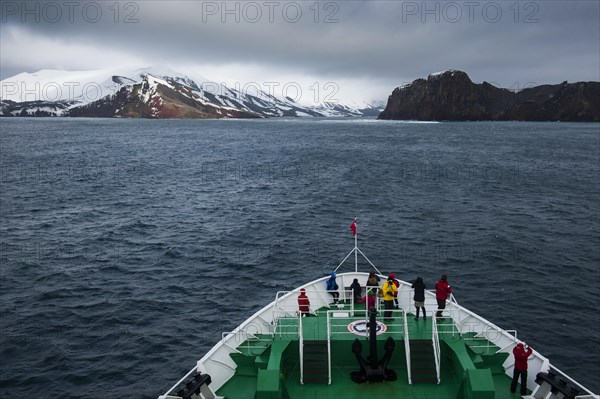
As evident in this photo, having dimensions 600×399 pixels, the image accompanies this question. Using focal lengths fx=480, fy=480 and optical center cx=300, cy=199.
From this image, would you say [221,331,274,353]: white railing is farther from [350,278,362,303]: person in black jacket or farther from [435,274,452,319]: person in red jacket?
[435,274,452,319]: person in red jacket

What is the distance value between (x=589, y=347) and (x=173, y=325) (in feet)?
94.7

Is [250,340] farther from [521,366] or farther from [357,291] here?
[521,366]

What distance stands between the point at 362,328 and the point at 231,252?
31.1 meters

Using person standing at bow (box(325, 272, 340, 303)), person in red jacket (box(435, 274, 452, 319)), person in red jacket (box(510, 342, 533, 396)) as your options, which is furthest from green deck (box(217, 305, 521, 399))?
person standing at bow (box(325, 272, 340, 303))

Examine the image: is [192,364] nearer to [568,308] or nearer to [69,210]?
[568,308]

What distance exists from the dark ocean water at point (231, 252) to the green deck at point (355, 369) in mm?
10061

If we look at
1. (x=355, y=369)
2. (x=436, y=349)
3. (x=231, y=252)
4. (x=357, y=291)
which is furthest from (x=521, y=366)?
(x=231, y=252)

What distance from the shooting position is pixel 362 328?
22.1 metres

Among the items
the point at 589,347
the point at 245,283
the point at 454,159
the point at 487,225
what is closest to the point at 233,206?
the point at 245,283

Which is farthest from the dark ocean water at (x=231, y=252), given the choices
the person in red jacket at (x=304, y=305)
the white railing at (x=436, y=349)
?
the white railing at (x=436, y=349)

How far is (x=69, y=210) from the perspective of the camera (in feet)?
225

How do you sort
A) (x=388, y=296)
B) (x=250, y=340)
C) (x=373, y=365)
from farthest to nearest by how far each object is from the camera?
(x=388, y=296)
(x=250, y=340)
(x=373, y=365)

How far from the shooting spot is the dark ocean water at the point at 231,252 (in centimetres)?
3183

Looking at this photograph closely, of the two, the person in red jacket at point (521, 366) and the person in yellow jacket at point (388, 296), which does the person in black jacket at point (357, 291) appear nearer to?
the person in yellow jacket at point (388, 296)
